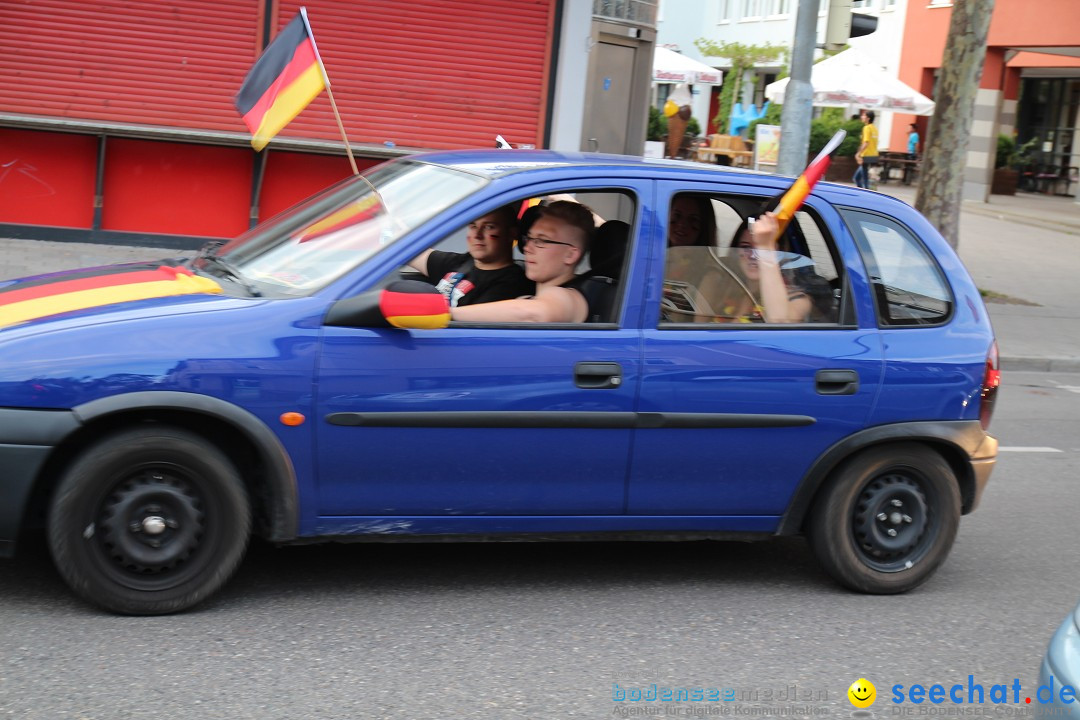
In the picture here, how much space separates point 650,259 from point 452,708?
5.81 ft

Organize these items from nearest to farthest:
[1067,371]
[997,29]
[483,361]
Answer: [483,361]
[1067,371]
[997,29]

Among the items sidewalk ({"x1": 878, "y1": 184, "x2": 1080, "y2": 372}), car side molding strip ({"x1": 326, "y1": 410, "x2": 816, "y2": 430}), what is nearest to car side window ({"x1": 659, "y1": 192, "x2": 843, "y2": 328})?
car side molding strip ({"x1": 326, "y1": 410, "x2": 816, "y2": 430})

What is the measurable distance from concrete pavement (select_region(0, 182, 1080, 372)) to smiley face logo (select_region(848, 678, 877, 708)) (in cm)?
791

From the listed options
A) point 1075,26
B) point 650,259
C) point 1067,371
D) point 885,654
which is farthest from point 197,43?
point 1075,26

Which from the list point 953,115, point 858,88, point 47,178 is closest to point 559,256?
point 47,178

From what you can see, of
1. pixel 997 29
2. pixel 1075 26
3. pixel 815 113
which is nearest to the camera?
pixel 1075 26

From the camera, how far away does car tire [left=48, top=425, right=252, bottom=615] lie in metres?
4.07

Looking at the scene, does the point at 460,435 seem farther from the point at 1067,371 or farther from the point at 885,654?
the point at 1067,371

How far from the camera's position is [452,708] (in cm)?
380

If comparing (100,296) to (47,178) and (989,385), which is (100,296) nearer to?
(989,385)

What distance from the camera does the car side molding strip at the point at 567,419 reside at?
4.32 metres

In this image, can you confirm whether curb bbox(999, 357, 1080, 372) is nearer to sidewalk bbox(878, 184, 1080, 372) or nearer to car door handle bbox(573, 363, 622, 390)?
sidewalk bbox(878, 184, 1080, 372)

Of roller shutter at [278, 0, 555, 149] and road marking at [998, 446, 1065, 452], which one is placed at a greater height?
roller shutter at [278, 0, 555, 149]

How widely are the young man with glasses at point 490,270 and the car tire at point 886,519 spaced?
1.43 m
